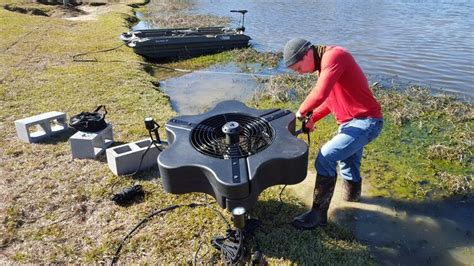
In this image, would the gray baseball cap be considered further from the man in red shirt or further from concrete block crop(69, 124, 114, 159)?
concrete block crop(69, 124, 114, 159)

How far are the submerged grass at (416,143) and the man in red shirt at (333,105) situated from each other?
4.53 ft

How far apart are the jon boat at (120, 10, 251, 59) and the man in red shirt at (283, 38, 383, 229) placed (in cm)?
943

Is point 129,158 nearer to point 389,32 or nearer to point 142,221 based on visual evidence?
point 142,221

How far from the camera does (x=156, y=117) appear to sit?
6.92 metres

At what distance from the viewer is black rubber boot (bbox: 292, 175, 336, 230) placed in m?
3.88

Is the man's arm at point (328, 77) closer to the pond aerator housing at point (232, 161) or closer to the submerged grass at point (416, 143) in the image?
the pond aerator housing at point (232, 161)

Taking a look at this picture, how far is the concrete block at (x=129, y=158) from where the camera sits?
4.82 metres

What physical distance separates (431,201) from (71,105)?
6.48 meters

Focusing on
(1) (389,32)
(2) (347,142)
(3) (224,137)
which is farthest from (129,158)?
(1) (389,32)

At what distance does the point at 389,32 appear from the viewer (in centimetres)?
1544

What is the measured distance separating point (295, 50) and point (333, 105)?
0.85 m

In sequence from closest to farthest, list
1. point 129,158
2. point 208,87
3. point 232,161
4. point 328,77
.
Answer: point 232,161, point 328,77, point 129,158, point 208,87

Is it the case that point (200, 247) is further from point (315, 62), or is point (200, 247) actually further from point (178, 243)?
point (315, 62)

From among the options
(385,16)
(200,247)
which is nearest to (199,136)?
(200,247)
